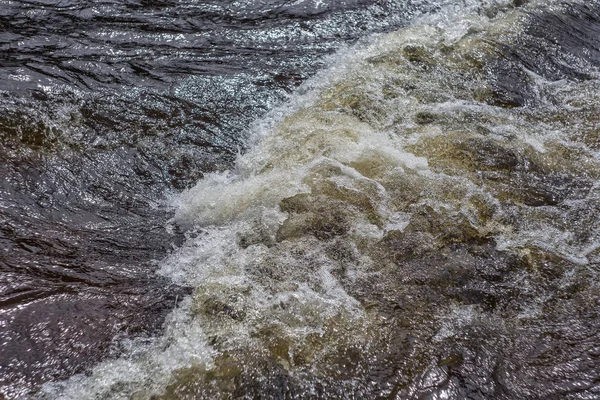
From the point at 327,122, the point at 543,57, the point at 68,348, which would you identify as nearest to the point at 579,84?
the point at 543,57

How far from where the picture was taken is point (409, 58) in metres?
5.63

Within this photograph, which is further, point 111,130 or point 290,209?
point 111,130

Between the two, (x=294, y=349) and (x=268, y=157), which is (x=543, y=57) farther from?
(x=294, y=349)

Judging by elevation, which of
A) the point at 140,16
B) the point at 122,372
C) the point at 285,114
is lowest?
the point at 122,372

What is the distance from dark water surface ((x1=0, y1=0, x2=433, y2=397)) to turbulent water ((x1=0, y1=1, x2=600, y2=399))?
19 millimetres

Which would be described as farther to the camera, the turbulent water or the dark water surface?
the dark water surface

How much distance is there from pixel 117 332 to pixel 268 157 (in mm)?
2047

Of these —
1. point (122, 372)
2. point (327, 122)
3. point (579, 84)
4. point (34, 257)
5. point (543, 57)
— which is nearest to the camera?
point (122, 372)

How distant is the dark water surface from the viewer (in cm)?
281

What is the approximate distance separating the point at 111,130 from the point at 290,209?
74.5 inches

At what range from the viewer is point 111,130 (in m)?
4.22

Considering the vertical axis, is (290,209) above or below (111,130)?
below

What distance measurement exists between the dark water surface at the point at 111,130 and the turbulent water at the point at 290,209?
0.02 meters

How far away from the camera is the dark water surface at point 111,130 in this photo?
2812 millimetres
